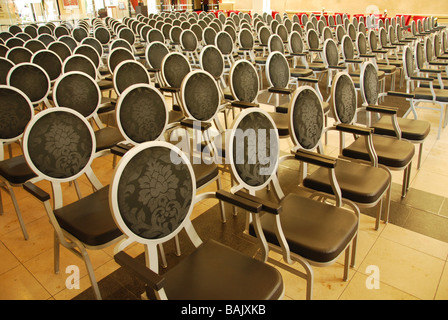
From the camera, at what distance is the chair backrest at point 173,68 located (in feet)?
11.4

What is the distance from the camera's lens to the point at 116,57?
4156 mm

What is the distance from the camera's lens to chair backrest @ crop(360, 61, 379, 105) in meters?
2.83

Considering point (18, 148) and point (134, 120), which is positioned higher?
point (134, 120)

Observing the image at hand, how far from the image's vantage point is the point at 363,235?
2303 mm

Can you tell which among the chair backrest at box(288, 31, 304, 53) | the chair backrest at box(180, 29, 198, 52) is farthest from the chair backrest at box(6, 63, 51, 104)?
the chair backrest at box(288, 31, 304, 53)

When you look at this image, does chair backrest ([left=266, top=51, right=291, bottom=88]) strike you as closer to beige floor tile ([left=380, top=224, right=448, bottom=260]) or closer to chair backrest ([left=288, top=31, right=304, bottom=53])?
beige floor tile ([left=380, top=224, right=448, bottom=260])

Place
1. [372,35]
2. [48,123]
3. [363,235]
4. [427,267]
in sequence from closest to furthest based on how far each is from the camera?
[48,123] < [427,267] < [363,235] < [372,35]

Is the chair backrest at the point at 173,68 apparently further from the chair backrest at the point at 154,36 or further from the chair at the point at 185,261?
the chair backrest at the point at 154,36

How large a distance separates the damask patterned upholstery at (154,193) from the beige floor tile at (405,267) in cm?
126

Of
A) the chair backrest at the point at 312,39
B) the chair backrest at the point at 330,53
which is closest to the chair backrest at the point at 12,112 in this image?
the chair backrest at the point at 330,53

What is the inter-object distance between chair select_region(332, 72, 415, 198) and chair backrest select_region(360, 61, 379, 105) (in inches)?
10.1
